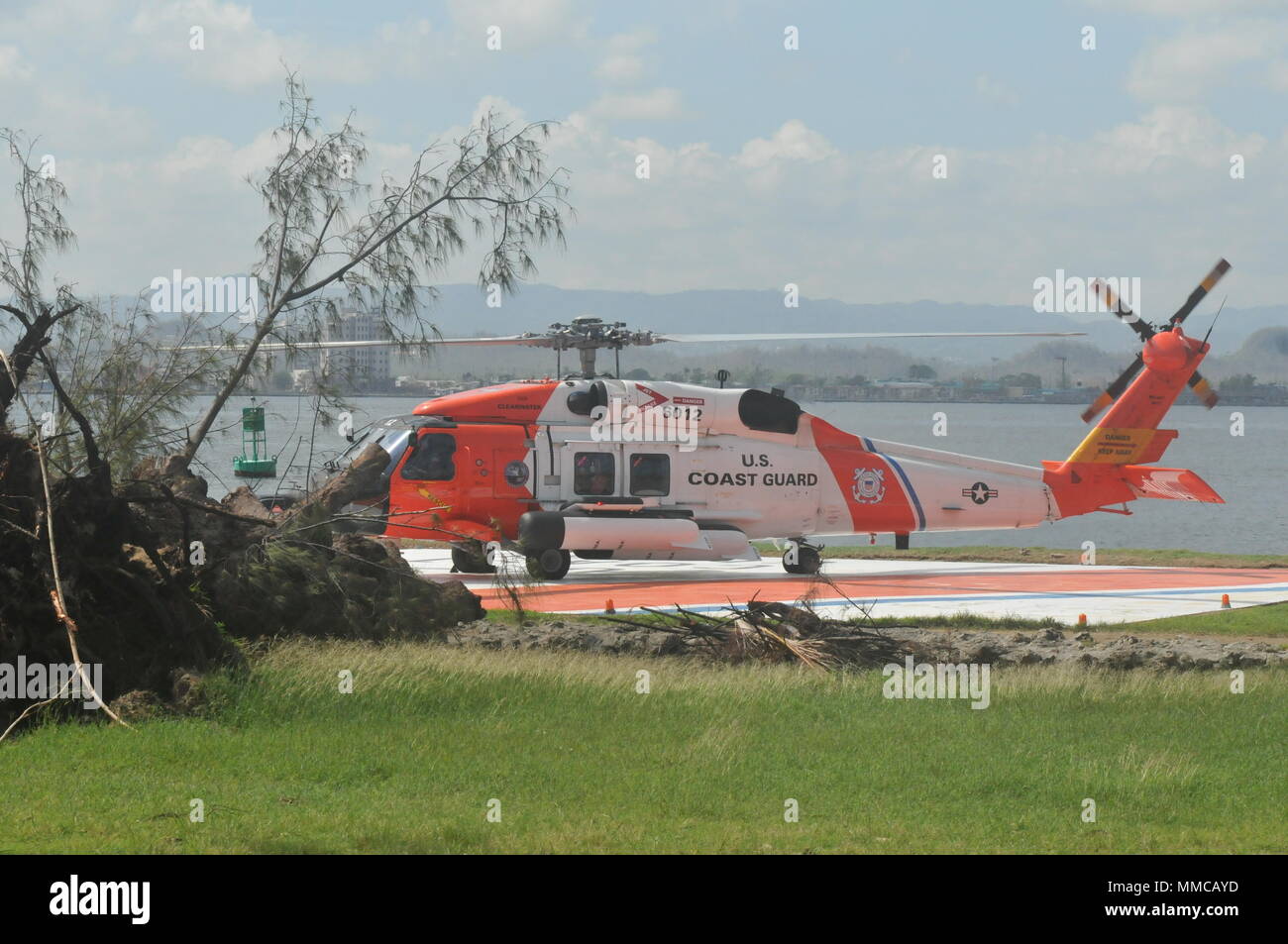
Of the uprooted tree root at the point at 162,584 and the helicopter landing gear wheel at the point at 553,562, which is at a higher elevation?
the uprooted tree root at the point at 162,584

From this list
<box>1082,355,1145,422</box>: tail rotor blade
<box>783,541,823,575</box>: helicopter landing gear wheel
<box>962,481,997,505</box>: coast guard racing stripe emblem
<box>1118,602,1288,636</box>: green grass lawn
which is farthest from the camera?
<box>1082,355,1145,422</box>: tail rotor blade

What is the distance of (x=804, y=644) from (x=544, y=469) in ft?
31.8

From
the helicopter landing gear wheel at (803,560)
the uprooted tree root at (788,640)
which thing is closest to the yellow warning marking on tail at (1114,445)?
the helicopter landing gear wheel at (803,560)

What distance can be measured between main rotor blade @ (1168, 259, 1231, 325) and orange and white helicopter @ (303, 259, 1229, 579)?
46 mm

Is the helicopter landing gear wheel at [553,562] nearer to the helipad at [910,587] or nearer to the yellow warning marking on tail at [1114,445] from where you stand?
the helipad at [910,587]

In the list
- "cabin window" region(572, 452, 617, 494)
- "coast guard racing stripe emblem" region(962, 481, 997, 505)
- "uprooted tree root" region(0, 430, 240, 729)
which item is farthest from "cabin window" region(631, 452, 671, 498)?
"uprooted tree root" region(0, 430, 240, 729)

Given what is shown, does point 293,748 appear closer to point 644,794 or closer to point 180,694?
point 180,694

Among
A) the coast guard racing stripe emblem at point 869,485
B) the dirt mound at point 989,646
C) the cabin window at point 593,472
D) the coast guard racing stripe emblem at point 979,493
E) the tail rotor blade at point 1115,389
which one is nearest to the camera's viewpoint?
the dirt mound at point 989,646

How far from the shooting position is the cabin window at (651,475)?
2333 cm

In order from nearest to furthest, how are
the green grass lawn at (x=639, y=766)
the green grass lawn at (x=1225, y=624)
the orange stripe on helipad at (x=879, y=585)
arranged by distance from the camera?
the green grass lawn at (x=639, y=766), the green grass lawn at (x=1225, y=624), the orange stripe on helipad at (x=879, y=585)

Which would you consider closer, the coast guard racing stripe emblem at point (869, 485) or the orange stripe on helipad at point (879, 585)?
the orange stripe on helipad at point (879, 585)

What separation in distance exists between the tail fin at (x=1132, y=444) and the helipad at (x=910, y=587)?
4.58 ft

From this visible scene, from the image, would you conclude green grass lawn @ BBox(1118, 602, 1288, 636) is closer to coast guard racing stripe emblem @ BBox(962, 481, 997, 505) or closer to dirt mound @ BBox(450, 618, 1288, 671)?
dirt mound @ BBox(450, 618, 1288, 671)

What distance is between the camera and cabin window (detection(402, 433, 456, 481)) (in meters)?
22.5
